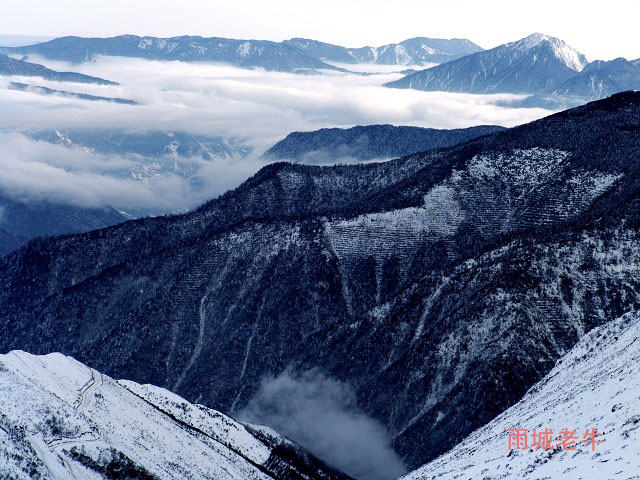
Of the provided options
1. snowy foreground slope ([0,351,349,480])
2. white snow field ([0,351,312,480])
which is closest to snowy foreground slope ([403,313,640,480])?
snowy foreground slope ([0,351,349,480])

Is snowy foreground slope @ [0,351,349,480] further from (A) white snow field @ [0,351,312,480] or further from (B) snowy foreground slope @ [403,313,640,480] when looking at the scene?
(B) snowy foreground slope @ [403,313,640,480]

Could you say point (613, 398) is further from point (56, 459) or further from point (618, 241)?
point (618, 241)

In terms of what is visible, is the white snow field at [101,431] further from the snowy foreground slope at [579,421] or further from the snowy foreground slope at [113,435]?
the snowy foreground slope at [579,421]

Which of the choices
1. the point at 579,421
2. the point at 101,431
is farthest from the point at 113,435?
the point at 579,421

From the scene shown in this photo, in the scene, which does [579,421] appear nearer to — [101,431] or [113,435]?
[113,435]

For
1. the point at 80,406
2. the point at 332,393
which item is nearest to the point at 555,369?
the point at 332,393

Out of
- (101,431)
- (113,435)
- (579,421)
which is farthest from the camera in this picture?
(113,435)
